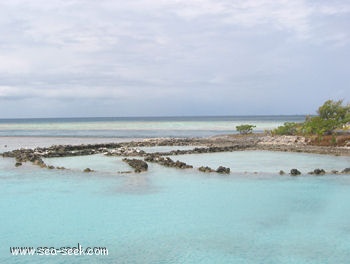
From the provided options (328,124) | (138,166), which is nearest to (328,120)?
(328,124)

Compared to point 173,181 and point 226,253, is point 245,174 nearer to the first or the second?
point 173,181

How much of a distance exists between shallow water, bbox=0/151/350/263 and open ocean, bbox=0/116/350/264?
0.10 ft

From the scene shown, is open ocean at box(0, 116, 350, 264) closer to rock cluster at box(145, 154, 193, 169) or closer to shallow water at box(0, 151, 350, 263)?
shallow water at box(0, 151, 350, 263)

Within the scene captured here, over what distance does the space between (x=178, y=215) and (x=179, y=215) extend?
1.5 inches

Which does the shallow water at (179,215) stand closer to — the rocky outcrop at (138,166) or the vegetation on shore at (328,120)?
the rocky outcrop at (138,166)

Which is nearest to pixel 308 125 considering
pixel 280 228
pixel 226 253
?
pixel 280 228

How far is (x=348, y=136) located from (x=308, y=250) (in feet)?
99.2

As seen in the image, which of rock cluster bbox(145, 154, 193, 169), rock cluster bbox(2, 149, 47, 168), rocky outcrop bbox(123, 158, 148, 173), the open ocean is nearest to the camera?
the open ocean

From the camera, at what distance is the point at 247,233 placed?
12.9 meters

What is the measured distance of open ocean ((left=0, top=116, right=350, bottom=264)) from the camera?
11344 millimetres

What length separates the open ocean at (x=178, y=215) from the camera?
37.2ft

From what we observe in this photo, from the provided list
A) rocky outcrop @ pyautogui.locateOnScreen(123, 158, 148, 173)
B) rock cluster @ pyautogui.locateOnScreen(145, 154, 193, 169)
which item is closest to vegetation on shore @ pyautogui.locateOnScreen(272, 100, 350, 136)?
rock cluster @ pyautogui.locateOnScreen(145, 154, 193, 169)

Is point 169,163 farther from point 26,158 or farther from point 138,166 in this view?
point 26,158

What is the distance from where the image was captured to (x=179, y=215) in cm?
1538
